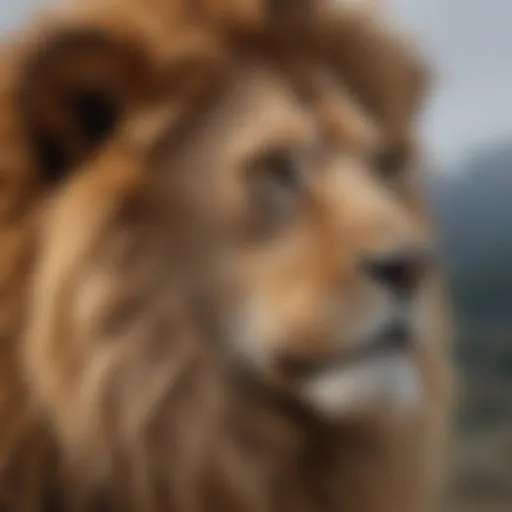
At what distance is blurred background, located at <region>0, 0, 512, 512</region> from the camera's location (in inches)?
39.5

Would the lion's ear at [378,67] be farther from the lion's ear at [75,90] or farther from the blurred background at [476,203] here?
the lion's ear at [75,90]

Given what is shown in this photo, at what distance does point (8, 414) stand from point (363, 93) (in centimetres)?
39

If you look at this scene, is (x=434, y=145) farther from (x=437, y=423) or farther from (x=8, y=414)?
(x=8, y=414)

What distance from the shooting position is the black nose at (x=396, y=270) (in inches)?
32.6

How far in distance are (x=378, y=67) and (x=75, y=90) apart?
257 mm

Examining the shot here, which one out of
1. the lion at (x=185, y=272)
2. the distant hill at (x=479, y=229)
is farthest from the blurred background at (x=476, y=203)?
the lion at (x=185, y=272)

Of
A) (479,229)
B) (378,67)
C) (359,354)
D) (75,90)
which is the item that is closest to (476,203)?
(479,229)

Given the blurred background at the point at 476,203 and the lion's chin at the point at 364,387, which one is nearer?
the lion's chin at the point at 364,387

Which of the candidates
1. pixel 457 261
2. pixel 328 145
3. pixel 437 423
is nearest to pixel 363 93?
pixel 328 145

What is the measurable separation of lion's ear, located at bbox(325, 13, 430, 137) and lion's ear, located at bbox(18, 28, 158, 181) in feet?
0.56

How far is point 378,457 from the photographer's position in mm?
915

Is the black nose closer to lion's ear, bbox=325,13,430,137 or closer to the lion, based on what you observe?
the lion

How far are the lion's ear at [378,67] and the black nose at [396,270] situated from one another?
150 millimetres

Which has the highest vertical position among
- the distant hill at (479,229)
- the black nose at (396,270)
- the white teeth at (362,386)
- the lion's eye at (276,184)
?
the distant hill at (479,229)
